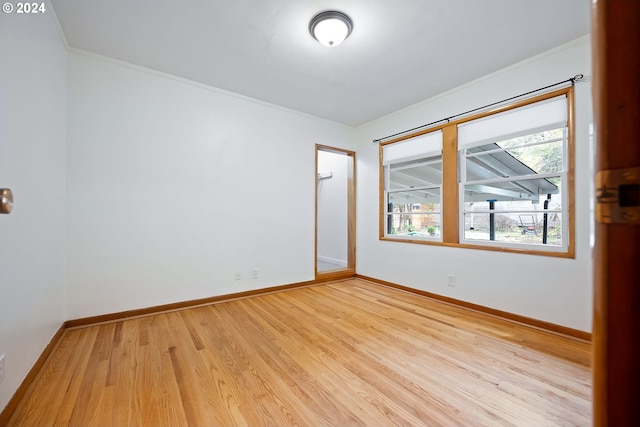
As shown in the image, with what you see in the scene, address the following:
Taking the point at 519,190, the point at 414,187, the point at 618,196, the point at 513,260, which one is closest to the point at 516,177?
the point at 519,190

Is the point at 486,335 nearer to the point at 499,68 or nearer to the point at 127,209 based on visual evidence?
the point at 499,68

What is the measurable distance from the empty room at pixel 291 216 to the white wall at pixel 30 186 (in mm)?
19

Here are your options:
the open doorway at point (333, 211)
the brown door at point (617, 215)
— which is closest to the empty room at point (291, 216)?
the brown door at point (617, 215)

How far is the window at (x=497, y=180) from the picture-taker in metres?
2.39

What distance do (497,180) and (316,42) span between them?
2.35 metres

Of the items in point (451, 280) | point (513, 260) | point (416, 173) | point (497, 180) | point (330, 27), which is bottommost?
point (451, 280)

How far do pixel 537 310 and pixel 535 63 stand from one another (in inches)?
94.0

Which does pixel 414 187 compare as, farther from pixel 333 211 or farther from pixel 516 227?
pixel 333 211

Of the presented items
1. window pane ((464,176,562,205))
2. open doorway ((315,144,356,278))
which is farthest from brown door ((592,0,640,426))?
open doorway ((315,144,356,278))

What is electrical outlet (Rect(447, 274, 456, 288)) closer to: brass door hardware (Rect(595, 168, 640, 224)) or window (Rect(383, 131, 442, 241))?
window (Rect(383, 131, 442, 241))

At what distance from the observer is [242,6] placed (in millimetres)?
1900

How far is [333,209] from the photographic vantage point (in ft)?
18.6

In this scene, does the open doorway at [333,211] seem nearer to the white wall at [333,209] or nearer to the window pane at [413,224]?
the white wall at [333,209]

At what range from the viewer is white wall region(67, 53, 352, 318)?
A: 7.98 ft
